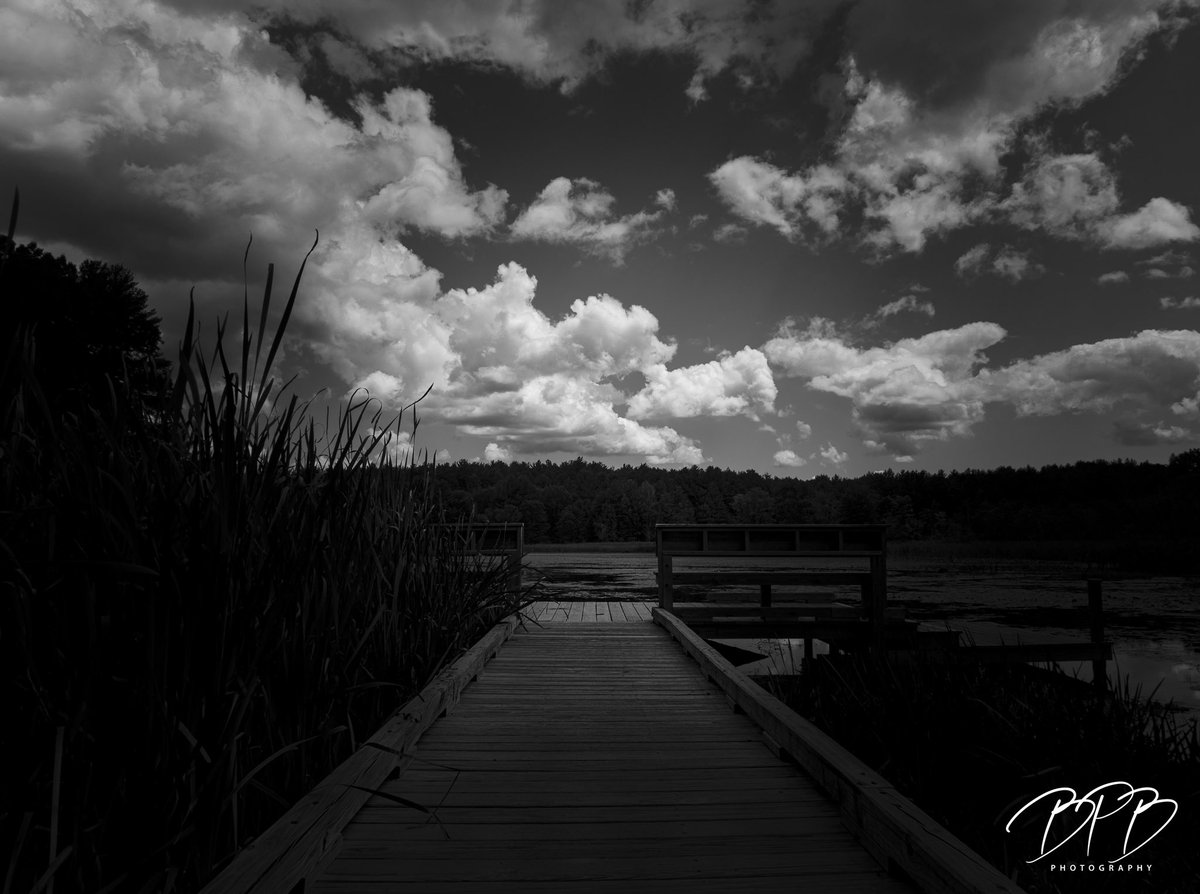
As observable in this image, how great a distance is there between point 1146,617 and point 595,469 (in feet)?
214

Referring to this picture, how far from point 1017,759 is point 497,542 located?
4.81 meters

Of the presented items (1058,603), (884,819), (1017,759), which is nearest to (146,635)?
(884,819)

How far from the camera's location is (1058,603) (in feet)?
52.5

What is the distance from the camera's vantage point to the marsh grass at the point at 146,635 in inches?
60.6

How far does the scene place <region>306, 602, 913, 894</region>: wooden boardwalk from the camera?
1.97m

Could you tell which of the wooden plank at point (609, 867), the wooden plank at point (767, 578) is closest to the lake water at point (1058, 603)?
the wooden plank at point (767, 578)

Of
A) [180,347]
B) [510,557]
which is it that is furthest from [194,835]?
[510,557]

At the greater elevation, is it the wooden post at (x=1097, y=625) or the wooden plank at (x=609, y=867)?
the wooden plank at (x=609, y=867)

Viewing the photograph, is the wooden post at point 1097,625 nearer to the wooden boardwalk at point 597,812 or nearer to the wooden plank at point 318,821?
the wooden boardwalk at point 597,812

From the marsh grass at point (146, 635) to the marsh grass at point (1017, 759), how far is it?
2.94 m

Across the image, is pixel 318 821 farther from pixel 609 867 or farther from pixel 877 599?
pixel 877 599

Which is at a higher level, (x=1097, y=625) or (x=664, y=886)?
(x=664, y=886)

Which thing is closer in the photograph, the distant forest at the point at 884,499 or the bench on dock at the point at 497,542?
the bench on dock at the point at 497,542
